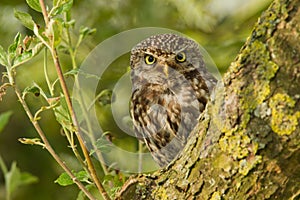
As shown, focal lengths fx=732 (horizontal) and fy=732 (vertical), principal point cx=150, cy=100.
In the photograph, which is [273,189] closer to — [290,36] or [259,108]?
[259,108]

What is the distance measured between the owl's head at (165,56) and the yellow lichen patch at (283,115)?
1.27 metres

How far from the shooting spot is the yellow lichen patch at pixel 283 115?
4.69 feet

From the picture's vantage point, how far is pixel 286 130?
1445mm

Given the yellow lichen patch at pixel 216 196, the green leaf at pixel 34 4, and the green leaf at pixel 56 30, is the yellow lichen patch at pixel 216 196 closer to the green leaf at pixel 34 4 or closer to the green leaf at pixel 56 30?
the green leaf at pixel 56 30

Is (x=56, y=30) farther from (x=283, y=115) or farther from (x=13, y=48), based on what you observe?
(x=283, y=115)

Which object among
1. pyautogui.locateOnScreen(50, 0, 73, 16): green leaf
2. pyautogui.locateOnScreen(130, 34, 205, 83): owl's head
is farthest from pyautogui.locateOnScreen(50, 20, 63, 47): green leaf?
pyautogui.locateOnScreen(130, 34, 205, 83): owl's head

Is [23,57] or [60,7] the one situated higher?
[60,7]

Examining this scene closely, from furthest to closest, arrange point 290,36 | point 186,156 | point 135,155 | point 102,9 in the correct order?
1. point 102,9
2. point 135,155
3. point 186,156
4. point 290,36

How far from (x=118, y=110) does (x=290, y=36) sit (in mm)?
1575

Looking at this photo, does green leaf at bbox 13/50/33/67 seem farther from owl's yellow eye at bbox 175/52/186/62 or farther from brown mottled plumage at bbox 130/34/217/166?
owl's yellow eye at bbox 175/52/186/62

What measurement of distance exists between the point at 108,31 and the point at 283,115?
1868mm

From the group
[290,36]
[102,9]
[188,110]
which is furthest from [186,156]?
[102,9]

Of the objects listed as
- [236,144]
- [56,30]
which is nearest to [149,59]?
[56,30]

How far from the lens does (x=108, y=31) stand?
3.23 metres
